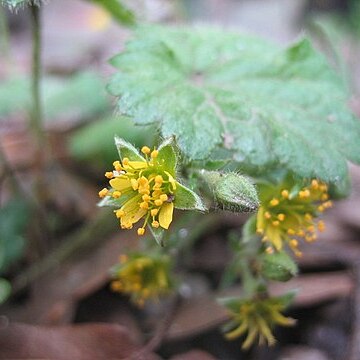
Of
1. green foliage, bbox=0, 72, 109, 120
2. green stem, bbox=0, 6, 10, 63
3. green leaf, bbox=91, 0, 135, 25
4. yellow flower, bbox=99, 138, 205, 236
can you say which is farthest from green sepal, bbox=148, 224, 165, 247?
green foliage, bbox=0, 72, 109, 120

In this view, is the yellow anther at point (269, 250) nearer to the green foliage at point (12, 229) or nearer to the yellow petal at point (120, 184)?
the yellow petal at point (120, 184)

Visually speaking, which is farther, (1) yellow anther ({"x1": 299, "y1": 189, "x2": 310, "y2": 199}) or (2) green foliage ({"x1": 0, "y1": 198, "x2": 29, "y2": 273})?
(2) green foliage ({"x1": 0, "y1": 198, "x2": 29, "y2": 273})

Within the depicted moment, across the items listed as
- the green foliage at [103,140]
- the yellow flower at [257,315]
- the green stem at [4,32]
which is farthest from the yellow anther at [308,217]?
the green stem at [4,32]

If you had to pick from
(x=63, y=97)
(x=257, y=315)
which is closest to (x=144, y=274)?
(x=257, y=315)

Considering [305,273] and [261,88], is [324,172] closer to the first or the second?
[261,88]

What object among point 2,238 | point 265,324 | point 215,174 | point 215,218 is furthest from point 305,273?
point 2,238

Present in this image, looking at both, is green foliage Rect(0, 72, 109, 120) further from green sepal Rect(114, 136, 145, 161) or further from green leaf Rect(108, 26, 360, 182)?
green sepal Rect(114, 136, 145, 161)
